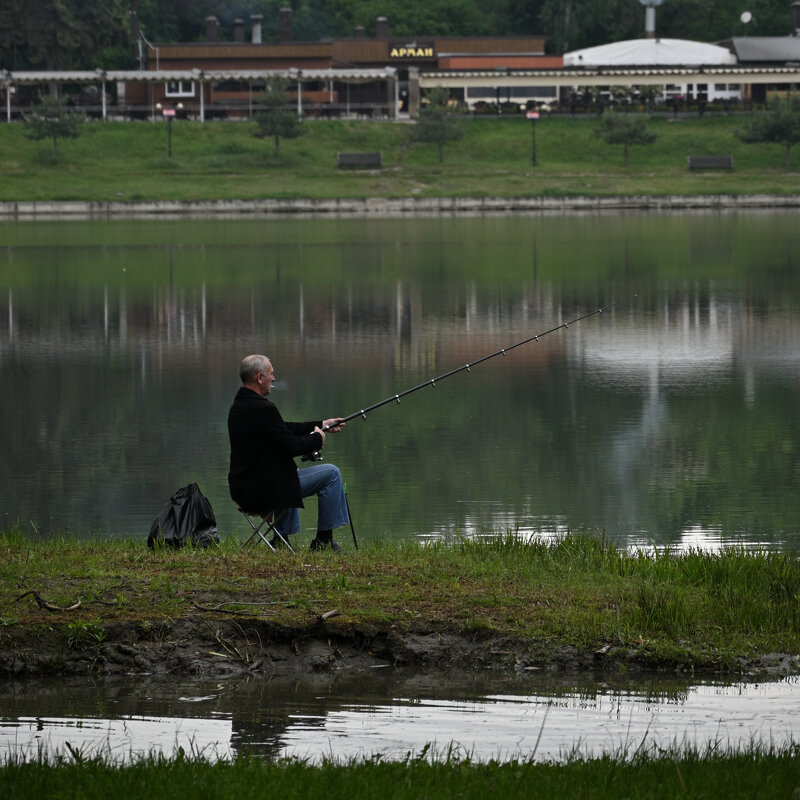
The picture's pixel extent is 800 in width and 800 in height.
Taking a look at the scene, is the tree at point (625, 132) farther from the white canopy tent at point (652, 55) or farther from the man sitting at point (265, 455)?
the man sitting at point (265, 455)

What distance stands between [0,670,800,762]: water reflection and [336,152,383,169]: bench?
270 feet

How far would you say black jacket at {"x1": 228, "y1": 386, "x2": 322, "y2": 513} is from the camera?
34.8 feet

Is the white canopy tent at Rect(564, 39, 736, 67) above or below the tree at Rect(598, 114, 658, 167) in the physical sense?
above

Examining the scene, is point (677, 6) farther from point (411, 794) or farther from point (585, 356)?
point (411, 794)

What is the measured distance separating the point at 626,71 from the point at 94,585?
108 meters

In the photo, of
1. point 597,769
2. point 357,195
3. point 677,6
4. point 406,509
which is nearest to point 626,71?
point 677,6

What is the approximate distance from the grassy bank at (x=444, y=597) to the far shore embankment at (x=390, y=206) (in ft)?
213

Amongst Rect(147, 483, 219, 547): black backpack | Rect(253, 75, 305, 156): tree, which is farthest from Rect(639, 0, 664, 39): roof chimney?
Rect(147, 483, 219, 547): black backpack

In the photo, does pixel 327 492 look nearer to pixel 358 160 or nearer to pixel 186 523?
pixel 186 523

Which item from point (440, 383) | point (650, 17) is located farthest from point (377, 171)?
point (440, 383)

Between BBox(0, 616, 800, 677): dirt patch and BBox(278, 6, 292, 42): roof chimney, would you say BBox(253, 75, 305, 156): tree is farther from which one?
BBox(0, 616, 800, 677): dirt patch

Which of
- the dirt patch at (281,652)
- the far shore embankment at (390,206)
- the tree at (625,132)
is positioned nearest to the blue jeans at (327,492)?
the dirt patch at (281,652)

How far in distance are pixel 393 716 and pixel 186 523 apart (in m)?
3.45

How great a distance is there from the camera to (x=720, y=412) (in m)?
19.7
